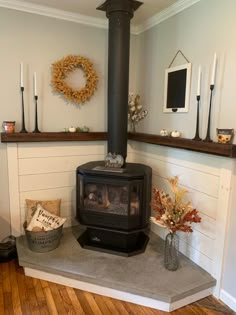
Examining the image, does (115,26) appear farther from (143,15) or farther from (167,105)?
(167,105)

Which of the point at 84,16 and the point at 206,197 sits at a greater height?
the point at 84,16

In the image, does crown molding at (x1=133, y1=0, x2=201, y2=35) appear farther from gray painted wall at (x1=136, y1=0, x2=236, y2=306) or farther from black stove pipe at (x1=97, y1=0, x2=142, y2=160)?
black stove pipe at (x1=97, y1=0, x2=142, y2=160)

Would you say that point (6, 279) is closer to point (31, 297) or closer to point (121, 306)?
point (31, 297)

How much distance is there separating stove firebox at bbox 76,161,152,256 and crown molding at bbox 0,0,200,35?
4.76ft

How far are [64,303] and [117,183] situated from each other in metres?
0.99

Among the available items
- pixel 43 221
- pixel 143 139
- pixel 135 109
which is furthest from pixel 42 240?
pixel 135 109

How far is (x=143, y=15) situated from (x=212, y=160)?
160 centimetres

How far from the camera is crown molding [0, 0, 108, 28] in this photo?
2.24m

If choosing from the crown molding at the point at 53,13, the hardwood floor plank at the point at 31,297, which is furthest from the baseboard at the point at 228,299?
the crown molding at the point at 53,13

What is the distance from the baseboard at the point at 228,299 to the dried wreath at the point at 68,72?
2.12 meters

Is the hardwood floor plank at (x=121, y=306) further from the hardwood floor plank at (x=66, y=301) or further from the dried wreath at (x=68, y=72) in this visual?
the dried wreath at (x=68, y=72)

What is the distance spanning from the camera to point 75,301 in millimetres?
1856

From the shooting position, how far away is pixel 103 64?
2.72 meters

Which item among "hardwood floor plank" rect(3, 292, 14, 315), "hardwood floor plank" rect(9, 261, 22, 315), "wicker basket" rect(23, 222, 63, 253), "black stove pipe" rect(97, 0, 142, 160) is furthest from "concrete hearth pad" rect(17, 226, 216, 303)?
"black stove pipe" rect(97, 0, 142, 160)
